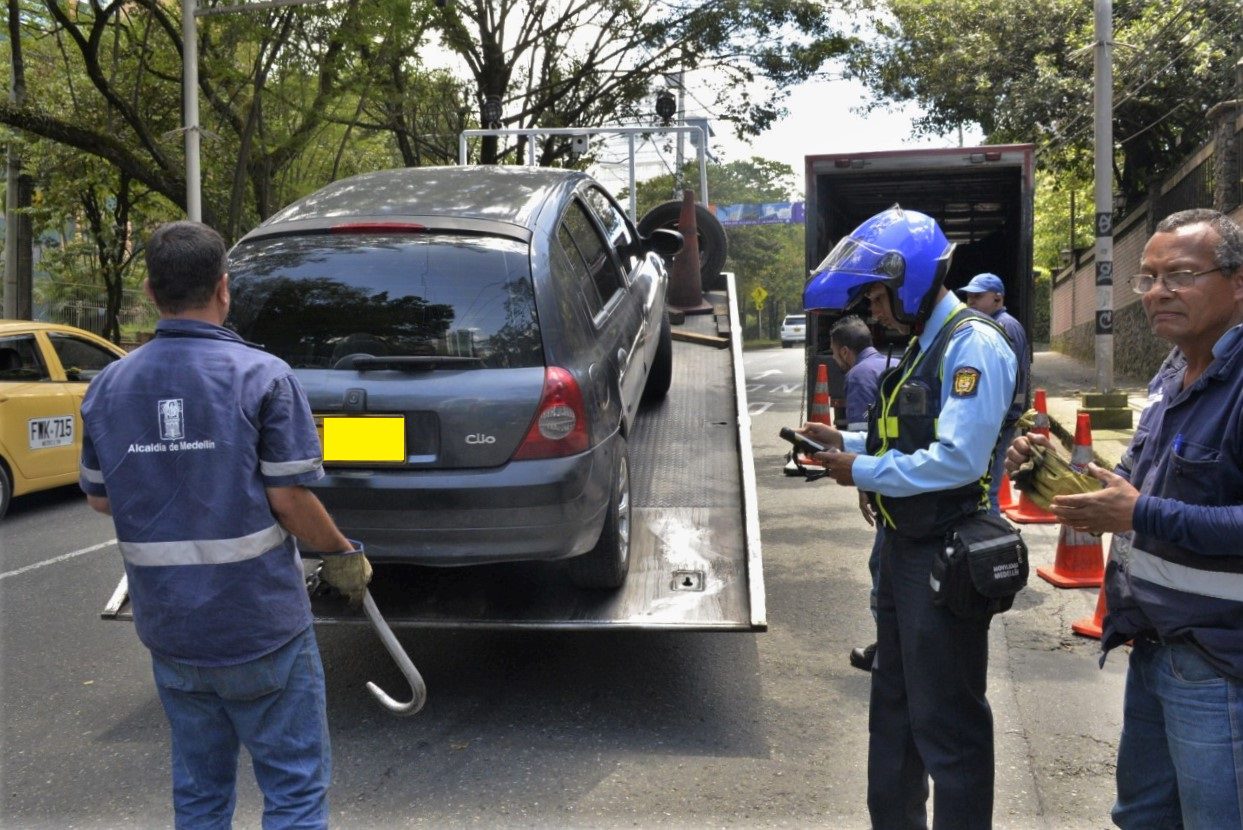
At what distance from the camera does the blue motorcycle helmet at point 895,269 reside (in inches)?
117

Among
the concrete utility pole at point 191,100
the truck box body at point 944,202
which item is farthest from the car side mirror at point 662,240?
the concrete utility pole at point 191,100

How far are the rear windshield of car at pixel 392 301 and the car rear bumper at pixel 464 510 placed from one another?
1.39 feet

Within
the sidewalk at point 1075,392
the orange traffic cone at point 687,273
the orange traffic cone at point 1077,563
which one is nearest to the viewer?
the orange traffic cone at point 1077,563

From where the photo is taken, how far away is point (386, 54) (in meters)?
17.5

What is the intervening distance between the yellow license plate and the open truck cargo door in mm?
664

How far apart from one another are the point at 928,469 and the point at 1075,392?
16.8 meters

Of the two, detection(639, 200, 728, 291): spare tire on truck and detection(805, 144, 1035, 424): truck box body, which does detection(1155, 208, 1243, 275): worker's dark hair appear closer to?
detection(639, 200, 728, 291): spare tire on truck

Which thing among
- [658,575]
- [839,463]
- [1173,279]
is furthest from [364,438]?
[1173,279]

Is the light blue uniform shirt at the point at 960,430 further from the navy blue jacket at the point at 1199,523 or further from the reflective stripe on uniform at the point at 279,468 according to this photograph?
the reflective stripe on uniform at the point at 279,468

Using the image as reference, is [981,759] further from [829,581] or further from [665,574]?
[829,581]

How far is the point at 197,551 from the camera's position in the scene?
2.63 metres

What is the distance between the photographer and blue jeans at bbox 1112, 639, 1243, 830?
2.24m

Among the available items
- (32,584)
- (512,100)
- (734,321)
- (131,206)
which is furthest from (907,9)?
(32,584)

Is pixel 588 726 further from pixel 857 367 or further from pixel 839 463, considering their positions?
pixel 857 367
